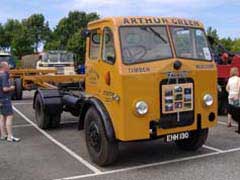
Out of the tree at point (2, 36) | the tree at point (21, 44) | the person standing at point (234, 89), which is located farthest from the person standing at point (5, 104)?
the tree at point (2, 36)

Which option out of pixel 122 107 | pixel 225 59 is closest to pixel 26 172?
pixel 122 107

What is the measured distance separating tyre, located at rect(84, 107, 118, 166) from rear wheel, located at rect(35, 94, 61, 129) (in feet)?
11.4

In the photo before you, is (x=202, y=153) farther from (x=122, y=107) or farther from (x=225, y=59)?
(x=225, y=59)

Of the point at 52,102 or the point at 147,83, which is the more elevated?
the point at 147,83

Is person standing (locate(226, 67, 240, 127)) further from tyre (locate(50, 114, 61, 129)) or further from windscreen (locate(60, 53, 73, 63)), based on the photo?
windscreen (locate(60, 53, 73, 63))

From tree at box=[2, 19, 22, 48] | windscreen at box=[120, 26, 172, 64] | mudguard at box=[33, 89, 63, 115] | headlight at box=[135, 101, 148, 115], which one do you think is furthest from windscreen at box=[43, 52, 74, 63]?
tree at box=[2, 19, 22, 48]

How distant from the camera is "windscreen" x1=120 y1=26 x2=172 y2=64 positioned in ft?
25.7

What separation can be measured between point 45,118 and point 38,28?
6367 cm

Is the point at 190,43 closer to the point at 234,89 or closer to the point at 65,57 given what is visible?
the point at 234,89

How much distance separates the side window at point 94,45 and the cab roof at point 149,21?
8.6 inches

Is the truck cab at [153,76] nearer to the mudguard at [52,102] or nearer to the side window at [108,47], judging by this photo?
the side window at [108,47]

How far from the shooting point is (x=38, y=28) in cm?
7388

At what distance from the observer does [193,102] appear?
8195 mm

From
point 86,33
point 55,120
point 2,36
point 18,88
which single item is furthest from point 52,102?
point 2,36
